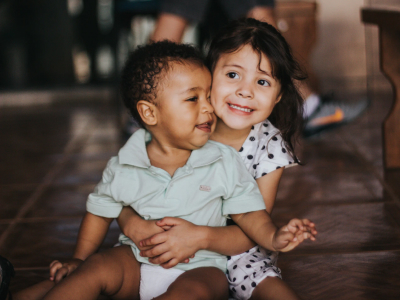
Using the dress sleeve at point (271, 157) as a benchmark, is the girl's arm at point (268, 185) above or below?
below

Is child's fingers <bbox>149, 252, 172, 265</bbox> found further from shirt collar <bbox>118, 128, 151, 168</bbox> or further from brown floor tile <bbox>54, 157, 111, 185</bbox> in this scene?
brown floor tile <bbox>54, 157, 111, 185</bbox>

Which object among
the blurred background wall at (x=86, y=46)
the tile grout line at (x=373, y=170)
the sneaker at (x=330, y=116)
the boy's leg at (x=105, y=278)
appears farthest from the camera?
the blurred background wall at (x=86, y=46)

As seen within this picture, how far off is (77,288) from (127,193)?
0.81ft

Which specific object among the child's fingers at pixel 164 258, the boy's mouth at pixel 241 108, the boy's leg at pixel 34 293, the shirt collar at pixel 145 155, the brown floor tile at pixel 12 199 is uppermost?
the boy's mouth at pixel 241 108

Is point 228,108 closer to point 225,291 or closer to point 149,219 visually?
point 149,219

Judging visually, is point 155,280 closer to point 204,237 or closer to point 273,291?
point 204,237

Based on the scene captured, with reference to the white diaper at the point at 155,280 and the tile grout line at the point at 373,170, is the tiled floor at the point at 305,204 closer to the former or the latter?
the tile grout line at the point at 373,170

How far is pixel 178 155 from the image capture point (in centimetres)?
126

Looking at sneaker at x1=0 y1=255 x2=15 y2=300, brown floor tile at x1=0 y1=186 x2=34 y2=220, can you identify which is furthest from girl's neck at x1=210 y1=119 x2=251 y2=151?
brown floor tile at x1=0 y1=186 x2=34 y2=220

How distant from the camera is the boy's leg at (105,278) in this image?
1013 mm

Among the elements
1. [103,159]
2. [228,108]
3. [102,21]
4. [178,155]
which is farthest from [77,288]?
[102,21]

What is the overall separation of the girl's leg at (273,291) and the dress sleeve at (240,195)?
16 centimetres

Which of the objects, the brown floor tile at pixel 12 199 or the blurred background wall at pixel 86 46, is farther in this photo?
the blurred background wall at pixel 86 46

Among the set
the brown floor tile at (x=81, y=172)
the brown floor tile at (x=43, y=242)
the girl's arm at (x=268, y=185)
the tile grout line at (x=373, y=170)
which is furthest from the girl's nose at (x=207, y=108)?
the brown floor tile at (x=81, y=172)
